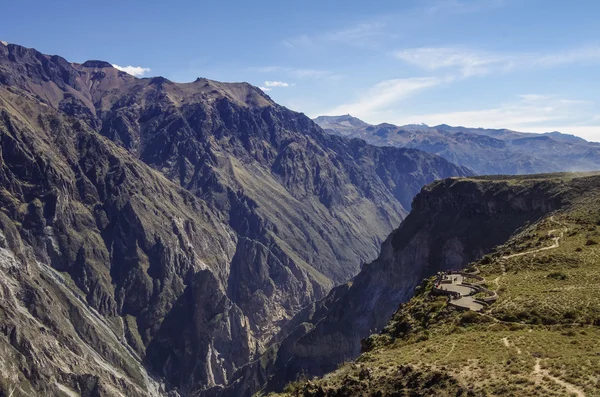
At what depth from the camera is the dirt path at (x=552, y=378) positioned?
33.4 meters

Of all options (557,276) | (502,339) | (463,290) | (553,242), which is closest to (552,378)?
(502,339)

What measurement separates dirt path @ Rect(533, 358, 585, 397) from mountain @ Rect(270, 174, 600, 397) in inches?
2.3

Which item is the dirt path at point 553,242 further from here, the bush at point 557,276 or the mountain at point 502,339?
the bush at point 557,276

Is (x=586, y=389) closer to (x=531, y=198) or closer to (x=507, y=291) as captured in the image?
(x=507, y=291)

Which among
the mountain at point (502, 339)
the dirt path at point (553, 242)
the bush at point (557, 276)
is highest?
the dirt path at point (553, 242)

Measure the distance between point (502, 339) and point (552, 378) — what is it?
9.19 meters

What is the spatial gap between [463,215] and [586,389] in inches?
5846

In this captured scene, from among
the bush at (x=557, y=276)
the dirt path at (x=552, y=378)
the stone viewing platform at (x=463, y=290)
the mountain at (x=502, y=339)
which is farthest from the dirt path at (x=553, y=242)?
the dirt path at (x=552, y=378)

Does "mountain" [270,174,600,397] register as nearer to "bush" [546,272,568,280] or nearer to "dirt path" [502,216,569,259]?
"bush" [546,272,568,280]

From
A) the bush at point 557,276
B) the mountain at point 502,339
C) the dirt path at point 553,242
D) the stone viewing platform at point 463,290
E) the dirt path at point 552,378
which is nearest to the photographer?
the dirt path at point 552,378

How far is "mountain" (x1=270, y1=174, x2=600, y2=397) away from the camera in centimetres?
3712

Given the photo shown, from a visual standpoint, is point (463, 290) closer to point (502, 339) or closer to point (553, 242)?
point (502, 339)

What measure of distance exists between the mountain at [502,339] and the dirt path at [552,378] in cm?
6

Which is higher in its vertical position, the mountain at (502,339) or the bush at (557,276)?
the bush at (557,276)
